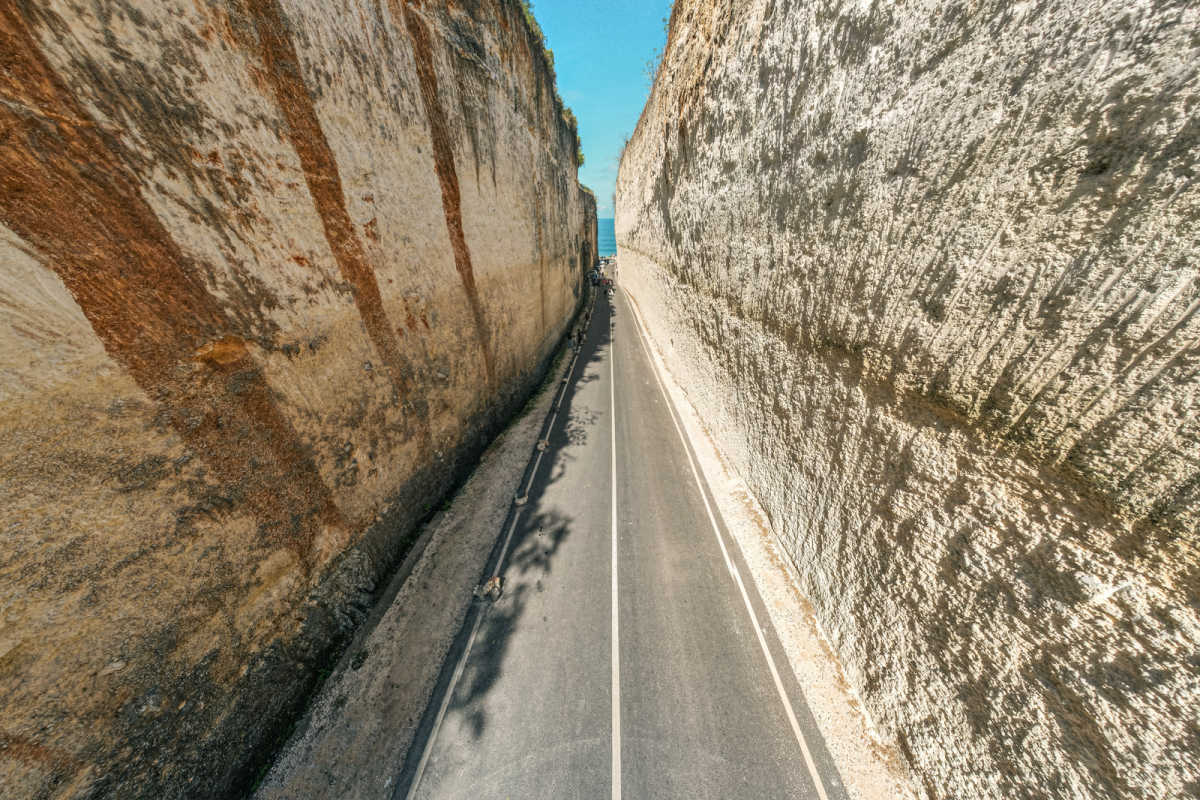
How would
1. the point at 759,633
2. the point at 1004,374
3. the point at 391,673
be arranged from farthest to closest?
the point at 759,633
the point at 391,673
the point at 1004,374

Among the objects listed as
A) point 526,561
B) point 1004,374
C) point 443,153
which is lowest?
point 526,561

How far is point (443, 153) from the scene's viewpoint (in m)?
6.71

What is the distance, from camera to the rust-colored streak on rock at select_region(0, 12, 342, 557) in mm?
2488

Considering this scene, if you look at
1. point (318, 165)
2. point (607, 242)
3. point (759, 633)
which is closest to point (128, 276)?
point (318, 165)

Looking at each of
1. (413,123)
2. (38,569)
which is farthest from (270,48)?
(38,569)

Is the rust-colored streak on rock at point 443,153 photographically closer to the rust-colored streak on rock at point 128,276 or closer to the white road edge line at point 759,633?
the rust-colored streak on rock at point 128,276

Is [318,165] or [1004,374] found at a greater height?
[318,165]

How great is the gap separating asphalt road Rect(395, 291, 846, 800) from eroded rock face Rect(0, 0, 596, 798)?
87.0 inches

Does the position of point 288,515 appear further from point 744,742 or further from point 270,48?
point 744,742

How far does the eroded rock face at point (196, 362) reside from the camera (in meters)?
2.58

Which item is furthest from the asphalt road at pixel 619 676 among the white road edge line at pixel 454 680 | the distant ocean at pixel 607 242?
the distant ocean at pixel 607 242

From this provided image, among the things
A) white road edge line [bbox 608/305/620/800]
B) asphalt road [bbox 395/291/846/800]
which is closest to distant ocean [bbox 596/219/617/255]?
white road edge line [bbox 608/305/620/800]

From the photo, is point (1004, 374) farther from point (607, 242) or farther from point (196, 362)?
point (607, 242)

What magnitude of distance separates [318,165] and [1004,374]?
24.8 ft
